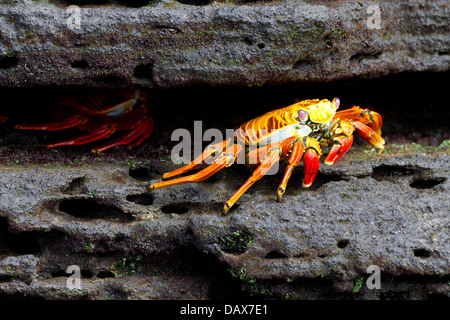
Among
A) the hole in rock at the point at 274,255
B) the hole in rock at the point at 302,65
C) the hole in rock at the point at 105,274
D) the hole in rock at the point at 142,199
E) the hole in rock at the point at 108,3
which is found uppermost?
the hole in rock at the point at 108,3

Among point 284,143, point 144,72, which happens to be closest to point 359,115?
point 284,143

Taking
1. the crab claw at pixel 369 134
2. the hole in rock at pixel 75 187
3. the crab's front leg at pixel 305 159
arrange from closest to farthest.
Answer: the crab's front leg at pixel 305 159
the hole in rock at pixel 75 187
the crab claw at pixel 369 134

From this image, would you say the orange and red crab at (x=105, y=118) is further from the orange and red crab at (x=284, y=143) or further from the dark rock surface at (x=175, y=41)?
the orange and red crab at (x=284, y=143)

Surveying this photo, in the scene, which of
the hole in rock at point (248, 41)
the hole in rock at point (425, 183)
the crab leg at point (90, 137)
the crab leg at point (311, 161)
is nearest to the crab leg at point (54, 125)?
the crab leg at point (90, 137)

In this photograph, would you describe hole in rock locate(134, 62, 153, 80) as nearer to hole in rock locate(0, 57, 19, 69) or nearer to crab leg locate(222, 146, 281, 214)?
hole in rock locate(0, 57, 19, 69)

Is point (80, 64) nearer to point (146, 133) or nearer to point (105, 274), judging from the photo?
point (146, 133)

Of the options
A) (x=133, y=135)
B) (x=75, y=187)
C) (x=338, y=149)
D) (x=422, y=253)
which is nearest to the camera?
(x=422, y=253)

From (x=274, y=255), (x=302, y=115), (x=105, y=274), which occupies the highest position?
(x=302, y=115)
